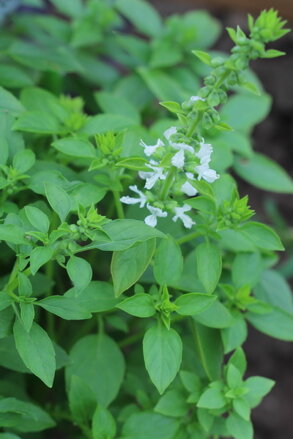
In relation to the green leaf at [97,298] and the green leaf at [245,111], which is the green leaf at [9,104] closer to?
the green leaf at [97,298]

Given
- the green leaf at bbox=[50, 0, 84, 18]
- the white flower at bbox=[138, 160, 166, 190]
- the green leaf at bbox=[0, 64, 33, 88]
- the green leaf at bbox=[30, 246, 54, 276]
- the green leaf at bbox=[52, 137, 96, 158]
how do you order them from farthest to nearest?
the green leaf at bbox=[50, 0, 84, 18] → the green leaf at bbox=[0, 64, 33, 88] → the green leaf at bbox=[52, 137, 96, 158] → the white flower at bbox=[138, 160, 166, 190] → the green leaf at bbox=[30, 246, 54, 276]

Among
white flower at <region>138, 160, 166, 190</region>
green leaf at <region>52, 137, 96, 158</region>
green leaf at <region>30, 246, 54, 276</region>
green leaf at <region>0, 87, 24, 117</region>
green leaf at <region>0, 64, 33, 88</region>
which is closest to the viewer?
green leaf at <region>30, 246, 54, 276</region>

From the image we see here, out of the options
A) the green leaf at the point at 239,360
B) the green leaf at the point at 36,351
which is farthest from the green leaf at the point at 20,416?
the green leaf at the point at 239,360

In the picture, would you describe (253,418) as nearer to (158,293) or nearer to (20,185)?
(158,293)

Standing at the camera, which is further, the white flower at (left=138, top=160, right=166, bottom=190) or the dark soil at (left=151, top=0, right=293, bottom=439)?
the dark soil at (left=151, top=0, right=293, bottom=439)

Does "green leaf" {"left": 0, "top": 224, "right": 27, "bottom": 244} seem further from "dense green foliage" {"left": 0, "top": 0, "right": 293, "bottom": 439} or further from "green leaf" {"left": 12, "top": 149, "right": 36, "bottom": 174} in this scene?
"green leaf" {"left": 12, "top": 149, "right": 36, "bottom": 174}

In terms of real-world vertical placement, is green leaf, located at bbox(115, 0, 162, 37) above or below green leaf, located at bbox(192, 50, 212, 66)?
below

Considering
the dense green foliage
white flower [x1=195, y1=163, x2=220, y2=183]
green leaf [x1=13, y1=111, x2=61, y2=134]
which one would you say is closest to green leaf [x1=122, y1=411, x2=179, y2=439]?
the dense green foliage
